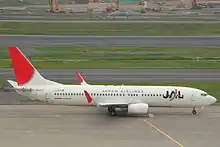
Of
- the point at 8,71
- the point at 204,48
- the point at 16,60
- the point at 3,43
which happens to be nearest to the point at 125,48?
the point at 204,48

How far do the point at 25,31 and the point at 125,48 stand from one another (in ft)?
104

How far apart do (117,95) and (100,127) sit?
6.16 m

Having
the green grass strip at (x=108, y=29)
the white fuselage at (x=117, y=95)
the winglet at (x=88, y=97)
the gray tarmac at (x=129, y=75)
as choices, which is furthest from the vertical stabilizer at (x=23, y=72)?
the green grass strip at (x=108, y=29)

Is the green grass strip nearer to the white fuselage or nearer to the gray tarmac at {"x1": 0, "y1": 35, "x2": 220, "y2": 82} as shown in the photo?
the gray tarmac at {"x1": 0, "y1": 35, "x2": 220, "y2": 82}

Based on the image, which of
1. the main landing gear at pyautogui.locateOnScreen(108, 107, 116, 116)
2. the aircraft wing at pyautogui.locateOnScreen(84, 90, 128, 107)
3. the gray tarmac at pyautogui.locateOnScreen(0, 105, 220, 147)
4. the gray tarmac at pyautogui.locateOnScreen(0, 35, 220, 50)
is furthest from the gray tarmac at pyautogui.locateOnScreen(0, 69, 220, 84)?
the gray tarmac at pyautogui.locateOnScreen(0, 35, 220, 50)

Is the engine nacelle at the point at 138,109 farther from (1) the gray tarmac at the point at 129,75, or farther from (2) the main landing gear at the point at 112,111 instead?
(1) the gray tarmac at the point at 129,75

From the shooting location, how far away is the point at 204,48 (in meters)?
91.1

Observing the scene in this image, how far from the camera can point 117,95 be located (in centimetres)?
4684

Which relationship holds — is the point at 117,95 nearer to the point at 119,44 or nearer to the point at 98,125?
the point at 98,125

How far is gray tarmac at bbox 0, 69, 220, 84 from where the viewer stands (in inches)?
2448

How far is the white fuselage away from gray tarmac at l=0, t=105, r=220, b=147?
1.27 metres

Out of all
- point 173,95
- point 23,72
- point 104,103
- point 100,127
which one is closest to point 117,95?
point 104,103

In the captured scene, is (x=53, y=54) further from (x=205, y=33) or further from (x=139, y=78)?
(x=205, y=33)

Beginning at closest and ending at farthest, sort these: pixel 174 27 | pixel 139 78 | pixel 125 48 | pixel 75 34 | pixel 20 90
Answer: pixel 20 90 → pixel 139 78 → pixel 125 48 → pixel 75 34 → pixel 174 27
